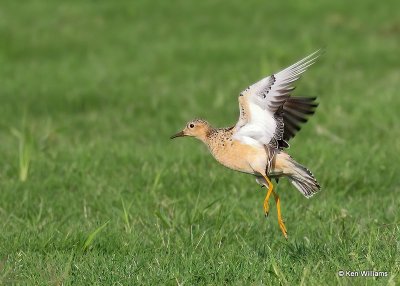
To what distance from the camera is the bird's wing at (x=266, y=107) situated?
18.5 ft

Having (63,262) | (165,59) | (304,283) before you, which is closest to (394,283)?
(304,283)

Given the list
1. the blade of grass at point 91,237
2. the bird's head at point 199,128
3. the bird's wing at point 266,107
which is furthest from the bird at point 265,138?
the blade of grass at point 91,237

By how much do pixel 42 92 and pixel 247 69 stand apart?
304 centimetres

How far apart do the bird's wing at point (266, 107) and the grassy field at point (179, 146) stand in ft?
2.10

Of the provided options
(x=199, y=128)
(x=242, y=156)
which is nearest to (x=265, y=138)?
(x=242, y=156)

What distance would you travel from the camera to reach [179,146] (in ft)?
29.1

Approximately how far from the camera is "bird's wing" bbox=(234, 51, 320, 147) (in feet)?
18.5

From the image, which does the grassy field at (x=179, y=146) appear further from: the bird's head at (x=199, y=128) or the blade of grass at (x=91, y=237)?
the bird's head at (x=199, y=128)

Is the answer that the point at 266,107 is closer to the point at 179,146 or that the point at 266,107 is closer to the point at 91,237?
the point at 91,237

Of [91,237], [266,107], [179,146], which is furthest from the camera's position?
[179,146]

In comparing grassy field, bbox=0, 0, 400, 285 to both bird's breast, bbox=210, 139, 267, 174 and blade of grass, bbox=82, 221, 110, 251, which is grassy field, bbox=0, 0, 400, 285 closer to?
blade of grass, bbox=82, 221, 110, 251

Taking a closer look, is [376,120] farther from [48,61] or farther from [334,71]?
[48,61]

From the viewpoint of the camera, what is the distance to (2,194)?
23.5ft

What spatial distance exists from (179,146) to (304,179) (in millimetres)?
3163
